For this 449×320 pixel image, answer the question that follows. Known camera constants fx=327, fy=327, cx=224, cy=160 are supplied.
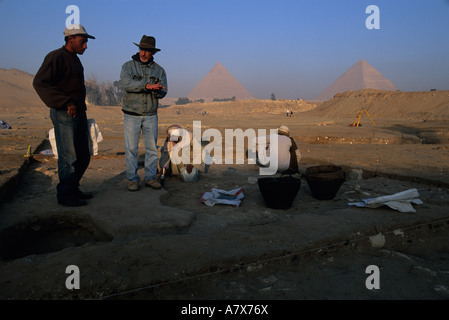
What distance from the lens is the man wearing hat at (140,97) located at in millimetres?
4332

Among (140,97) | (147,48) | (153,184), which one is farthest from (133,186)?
(147,48)

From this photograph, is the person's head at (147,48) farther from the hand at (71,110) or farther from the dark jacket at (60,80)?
the hand at (71,110)

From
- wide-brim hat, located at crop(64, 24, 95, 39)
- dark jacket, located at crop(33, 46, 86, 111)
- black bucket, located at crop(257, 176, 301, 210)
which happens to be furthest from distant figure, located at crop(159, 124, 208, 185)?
wide-brim hat, located at crop(64, 24, 95, 39)

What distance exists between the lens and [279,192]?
12.3 ft

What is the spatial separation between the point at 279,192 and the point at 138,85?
2.28 meters

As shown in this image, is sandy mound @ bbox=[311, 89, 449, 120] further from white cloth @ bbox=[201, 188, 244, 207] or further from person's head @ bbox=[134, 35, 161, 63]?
person's head @ bbox=[134, 35, 161, 63]

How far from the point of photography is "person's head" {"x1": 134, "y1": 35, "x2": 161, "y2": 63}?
4.30 meters

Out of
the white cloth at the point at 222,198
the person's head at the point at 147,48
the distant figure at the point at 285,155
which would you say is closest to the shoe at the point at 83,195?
the white cloth at the point at 222,198

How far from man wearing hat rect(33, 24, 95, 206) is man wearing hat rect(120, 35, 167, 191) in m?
0.68

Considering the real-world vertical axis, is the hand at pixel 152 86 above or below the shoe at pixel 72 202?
above
